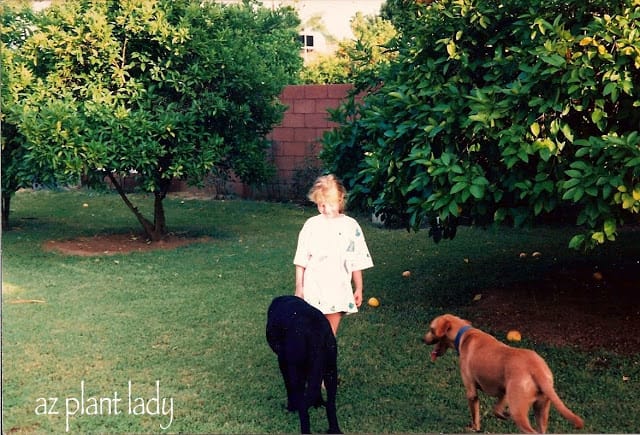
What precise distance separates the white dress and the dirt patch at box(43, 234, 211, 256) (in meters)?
6.06

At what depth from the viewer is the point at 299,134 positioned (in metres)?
15.5

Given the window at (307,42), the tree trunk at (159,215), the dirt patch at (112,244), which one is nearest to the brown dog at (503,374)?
the dirt patch at (112,244)

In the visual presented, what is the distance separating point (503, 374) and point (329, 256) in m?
1.40

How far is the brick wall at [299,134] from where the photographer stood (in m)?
15.0

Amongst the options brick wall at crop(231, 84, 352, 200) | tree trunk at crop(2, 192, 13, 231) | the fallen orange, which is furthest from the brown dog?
brick wall at crop(231, 84, 352, 200)

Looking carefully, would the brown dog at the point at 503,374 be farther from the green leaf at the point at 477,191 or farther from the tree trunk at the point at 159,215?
the tree trunk at the point at 159,215

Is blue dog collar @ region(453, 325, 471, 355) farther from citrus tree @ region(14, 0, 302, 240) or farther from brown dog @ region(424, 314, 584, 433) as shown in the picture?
citrus tree @ region(14, 0, 302, 240)

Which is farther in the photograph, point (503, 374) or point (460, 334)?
point (460, 334)

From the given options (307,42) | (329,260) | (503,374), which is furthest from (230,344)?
(307,42)

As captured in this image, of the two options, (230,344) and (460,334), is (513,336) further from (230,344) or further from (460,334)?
(230,344)

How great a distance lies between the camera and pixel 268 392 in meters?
5.20

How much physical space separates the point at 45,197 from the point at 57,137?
26.8 ft

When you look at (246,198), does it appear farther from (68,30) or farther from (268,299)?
(268,299)

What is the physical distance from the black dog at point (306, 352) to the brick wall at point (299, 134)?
1050 centimetres
